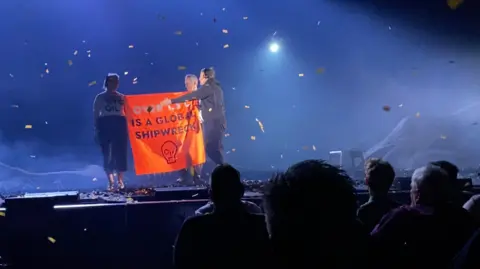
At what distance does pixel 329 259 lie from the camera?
1.24 metres

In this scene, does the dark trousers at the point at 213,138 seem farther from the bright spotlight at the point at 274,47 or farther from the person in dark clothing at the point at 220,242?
the person in dark clothing at the point at 220,242

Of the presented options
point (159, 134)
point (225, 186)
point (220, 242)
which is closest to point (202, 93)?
point (159, 134)

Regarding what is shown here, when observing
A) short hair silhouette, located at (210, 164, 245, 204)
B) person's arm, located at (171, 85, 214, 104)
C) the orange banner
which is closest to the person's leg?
the orange banner

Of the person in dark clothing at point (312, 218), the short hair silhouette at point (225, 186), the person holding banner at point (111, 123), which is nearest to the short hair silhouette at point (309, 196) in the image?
the person in dark clothing at point (312, 218)

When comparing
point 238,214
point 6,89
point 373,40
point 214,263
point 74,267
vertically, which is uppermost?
point 373,40

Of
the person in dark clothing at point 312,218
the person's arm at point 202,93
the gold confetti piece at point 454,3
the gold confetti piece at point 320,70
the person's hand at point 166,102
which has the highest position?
the gold confetti piece at point 454,3

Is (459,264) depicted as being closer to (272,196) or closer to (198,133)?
(272,196)

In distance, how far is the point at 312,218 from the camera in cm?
124

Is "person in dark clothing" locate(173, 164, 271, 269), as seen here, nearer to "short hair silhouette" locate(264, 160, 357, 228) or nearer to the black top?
"short hair silhouette" locate(264, 160, 357, 228)

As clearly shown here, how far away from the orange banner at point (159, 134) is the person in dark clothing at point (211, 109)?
22 centimetres

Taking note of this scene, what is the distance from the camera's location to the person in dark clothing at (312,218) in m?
1.24

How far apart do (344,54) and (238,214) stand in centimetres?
1285

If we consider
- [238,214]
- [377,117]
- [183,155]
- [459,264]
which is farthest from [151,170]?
[377,117]

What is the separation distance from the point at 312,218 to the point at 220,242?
4.59 ft
